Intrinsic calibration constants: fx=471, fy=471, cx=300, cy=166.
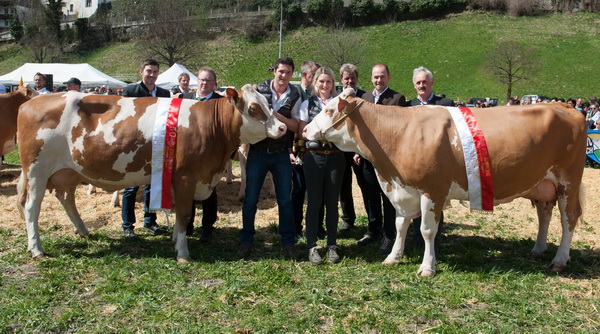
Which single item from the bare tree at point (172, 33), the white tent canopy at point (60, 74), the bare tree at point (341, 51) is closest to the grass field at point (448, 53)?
the bare tree at point (341, 51)

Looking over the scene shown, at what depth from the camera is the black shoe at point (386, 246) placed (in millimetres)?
5566

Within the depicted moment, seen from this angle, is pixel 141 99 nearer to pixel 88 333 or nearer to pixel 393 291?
pixel 88 333

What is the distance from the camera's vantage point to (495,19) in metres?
50.2

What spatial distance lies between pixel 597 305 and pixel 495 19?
52.4 m

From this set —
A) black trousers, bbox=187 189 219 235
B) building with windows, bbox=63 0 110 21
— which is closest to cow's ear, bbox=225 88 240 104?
black trousers, bbox=187 189 219 235

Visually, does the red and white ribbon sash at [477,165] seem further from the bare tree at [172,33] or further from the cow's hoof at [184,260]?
the bare tree at [172,33]

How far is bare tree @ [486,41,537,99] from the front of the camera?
→ 121 ft

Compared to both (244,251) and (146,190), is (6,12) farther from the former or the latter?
(244,251)

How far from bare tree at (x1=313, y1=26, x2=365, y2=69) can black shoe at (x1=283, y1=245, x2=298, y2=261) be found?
37230mm

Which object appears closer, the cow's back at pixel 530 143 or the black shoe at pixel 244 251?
the cow's back at pixel 530 143

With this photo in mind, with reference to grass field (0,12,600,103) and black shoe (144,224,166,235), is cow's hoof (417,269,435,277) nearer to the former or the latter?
black shoe (144,224,166,235)

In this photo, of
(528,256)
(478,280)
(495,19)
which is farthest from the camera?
(495,19)

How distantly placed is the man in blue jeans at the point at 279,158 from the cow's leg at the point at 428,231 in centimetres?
140

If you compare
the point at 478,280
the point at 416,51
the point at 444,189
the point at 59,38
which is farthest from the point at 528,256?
the point at 59,38
